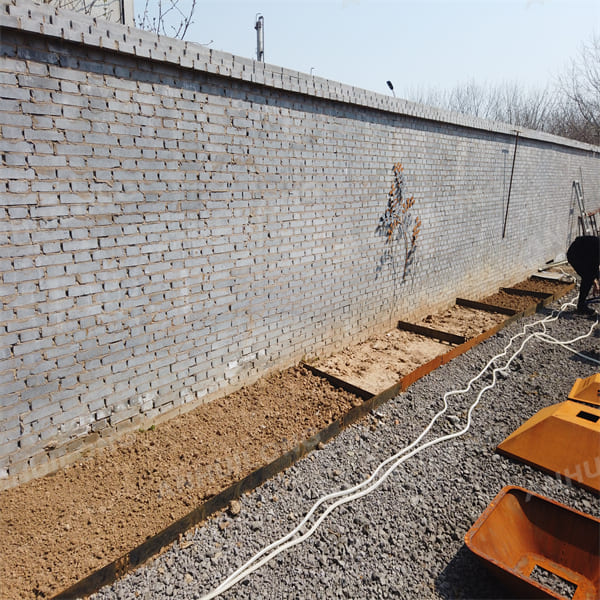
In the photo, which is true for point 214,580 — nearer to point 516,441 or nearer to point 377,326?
point 516,441

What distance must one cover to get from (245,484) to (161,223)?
7.04 feet

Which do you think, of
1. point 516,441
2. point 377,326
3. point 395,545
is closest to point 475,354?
point 377,326

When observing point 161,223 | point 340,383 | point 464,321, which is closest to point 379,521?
point 340,383

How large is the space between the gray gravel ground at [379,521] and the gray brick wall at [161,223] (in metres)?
1.27

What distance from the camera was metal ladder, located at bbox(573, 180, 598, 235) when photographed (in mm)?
13093

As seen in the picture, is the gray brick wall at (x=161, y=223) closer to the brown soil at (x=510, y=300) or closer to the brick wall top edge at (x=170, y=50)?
the brick wall top edge at (x=170, y=50)

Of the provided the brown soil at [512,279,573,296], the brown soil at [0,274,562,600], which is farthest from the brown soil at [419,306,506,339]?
the brown soil at [512,279,573,296]

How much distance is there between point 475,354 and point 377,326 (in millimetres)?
1382

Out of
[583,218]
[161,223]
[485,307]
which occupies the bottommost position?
[485,307]

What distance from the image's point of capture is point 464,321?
7430 mm

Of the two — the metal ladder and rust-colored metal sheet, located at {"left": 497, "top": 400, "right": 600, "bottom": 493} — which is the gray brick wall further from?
the metal ladder

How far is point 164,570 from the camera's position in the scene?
2.62 m

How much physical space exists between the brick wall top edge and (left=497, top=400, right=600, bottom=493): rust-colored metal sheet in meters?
3.90

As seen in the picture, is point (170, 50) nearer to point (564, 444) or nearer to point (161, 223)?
point (161, 223)
